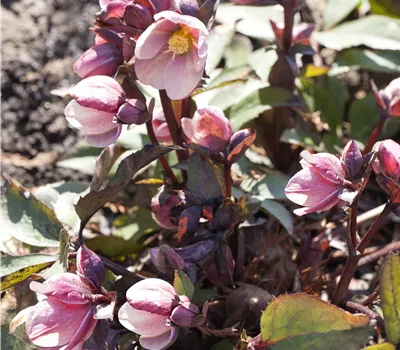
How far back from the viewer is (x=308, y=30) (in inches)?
50.4

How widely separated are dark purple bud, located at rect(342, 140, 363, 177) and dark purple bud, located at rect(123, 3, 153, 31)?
1.13ft

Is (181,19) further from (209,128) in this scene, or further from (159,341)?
(159,341)

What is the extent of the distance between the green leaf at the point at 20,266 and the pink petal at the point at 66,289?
0.52 feet

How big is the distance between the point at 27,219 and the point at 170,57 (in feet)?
1.31

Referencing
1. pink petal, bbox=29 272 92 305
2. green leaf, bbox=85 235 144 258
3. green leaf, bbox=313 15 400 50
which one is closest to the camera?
pink petal, bbox=29 272 92 305

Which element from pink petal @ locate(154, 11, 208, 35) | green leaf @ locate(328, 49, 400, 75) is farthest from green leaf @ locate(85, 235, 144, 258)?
green leaf @ locate(328, 49, 400, 75)

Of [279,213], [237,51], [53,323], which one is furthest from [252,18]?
Answer: [53,323]

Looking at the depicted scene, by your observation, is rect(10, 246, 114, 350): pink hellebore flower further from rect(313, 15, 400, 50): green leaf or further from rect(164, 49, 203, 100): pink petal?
rect(313, 15, 400, 50): green leaf

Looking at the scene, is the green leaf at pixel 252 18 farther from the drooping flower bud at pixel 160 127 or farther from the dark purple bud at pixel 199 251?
the dark purple bud at pixel 199 251

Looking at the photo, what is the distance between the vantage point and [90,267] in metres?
0.87

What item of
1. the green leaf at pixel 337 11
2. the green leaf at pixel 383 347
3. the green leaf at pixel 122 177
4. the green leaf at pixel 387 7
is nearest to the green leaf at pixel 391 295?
the green leaf at pixel 383 347

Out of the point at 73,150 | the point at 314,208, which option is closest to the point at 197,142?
the point at 314,208

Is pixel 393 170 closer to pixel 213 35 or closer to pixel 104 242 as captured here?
pixel 104 242

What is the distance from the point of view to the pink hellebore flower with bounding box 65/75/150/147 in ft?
2.97
